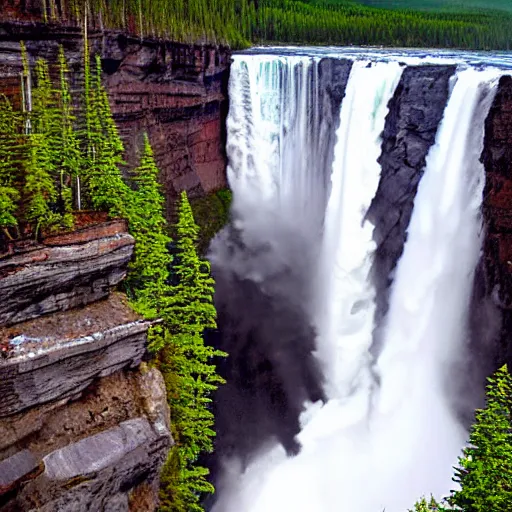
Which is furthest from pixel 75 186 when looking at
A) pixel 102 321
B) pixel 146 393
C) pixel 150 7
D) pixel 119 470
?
pixel 150 7

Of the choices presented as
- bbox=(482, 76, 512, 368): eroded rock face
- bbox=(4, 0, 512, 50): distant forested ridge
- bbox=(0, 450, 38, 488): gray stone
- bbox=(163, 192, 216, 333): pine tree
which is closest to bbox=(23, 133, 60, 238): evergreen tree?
bbox=(163, 192, 216, 333): pine tree

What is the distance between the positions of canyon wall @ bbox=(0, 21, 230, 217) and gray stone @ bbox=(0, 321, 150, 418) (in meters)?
10.5

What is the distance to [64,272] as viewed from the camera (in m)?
17.2

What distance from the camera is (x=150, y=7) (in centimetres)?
2866

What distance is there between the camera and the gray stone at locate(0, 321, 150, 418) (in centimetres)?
1523

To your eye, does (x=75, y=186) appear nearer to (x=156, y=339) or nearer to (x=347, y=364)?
(x=156, y=339)

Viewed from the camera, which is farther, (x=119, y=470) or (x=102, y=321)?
(x=102, y=321)

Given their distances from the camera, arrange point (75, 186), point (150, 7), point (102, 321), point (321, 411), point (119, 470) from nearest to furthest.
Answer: point (119, 470), point (102, 321), point (75, 186), point (321, 411), point (150, 7)

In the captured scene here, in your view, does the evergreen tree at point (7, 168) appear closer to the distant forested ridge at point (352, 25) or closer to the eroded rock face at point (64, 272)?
the eroded rock face at point (64, 272)

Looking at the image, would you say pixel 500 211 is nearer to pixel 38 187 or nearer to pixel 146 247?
pixel 146 247

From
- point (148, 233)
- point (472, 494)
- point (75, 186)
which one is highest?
point (75, 186)

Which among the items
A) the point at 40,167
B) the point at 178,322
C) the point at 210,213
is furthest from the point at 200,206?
the point at 40,167

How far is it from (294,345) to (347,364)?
286 cm

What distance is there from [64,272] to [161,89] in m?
15.1
